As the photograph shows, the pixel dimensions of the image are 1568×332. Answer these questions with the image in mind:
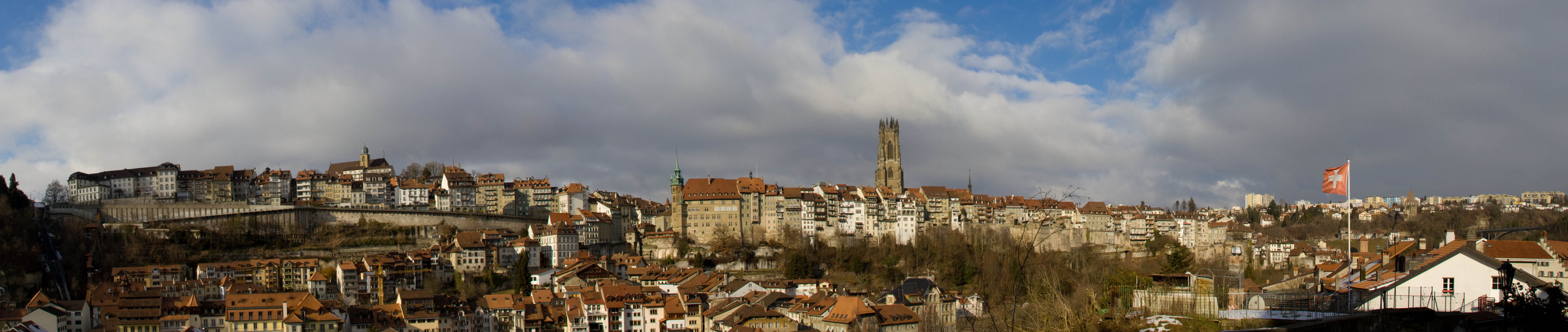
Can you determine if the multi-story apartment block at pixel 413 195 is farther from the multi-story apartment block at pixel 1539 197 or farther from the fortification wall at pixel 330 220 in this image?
the multi-story apartment block at pixel 1539 197

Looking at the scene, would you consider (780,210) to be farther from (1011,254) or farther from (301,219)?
(301,219)

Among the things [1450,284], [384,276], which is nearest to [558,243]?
[384,276]

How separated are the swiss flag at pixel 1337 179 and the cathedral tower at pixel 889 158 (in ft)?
248

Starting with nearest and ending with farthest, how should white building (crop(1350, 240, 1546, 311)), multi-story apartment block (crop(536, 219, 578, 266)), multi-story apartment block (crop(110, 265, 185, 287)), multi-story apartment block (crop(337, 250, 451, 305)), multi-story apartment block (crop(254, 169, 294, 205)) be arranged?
white building (crop(1350, 240, 1546, 311)) < multi-story apartment block (crop(110, 265, 185, 287)) < multi-story apartment block (crop(337, 250, 451, 305)) < multi-story apartment block (crop(536, 219, 578, 266)) < multi-story apartment block (crop(254, 169, 294, 205))

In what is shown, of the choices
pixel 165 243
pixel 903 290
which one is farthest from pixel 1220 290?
pixel 165 243

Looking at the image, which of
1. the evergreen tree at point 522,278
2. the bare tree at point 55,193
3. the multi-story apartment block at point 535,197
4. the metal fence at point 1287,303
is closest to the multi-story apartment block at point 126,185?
the bare tree at point 55,193

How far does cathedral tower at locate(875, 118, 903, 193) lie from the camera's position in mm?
94812

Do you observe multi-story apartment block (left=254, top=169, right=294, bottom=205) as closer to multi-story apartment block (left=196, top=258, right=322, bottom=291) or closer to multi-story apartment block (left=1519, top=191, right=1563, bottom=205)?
multi-story apartment block (left=196, top=258, right=322, bottom=291)

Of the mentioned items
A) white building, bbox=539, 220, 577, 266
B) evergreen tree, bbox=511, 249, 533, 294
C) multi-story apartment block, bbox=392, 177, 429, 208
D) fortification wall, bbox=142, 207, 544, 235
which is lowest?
evergreen tree, bbox=511, 249, 533, 294

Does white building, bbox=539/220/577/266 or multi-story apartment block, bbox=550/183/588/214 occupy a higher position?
multi-story apartment block, bbox=550/183/588/214

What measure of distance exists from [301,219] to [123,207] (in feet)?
38.6

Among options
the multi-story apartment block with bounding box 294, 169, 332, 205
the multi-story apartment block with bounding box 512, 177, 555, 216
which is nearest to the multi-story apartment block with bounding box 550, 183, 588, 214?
the multi-story apartment block with bounding box 512, 177, 555, 216

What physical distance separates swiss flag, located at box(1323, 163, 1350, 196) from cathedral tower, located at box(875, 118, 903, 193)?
7557cm

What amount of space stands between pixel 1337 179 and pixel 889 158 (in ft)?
258
